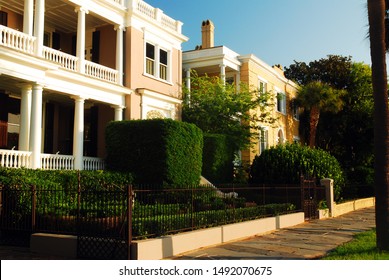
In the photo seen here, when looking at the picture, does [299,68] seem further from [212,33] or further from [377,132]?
[377,132]

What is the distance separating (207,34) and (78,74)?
1391cm

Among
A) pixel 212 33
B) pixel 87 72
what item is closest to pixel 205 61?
pixel 212 33

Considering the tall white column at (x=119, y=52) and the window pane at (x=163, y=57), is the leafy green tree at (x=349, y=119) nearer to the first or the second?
the window pane at (x=163, y=57)

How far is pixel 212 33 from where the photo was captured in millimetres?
30766

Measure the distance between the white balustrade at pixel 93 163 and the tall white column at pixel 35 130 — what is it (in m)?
2.86

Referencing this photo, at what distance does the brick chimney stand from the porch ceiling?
9.94 m

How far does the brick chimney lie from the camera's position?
30562 mm

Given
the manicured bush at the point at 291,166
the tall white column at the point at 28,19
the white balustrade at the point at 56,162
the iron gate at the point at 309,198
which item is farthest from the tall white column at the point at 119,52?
the iron gate at the point at 309,198

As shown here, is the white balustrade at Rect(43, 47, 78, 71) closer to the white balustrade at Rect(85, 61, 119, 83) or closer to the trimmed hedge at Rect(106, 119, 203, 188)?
the white balustrade at Rect(85, 61, 119, 83)

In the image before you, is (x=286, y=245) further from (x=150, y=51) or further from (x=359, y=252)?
(x=150, y=51)

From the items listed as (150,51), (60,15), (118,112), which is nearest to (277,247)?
(118,112)

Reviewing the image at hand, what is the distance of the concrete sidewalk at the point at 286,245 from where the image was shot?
9.88 metres

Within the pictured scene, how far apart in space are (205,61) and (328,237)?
17.6 meters

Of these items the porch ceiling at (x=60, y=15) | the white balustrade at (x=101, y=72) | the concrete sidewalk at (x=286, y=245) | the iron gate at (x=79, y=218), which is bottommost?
the concrete sidewalk at (x=286, y=245)
